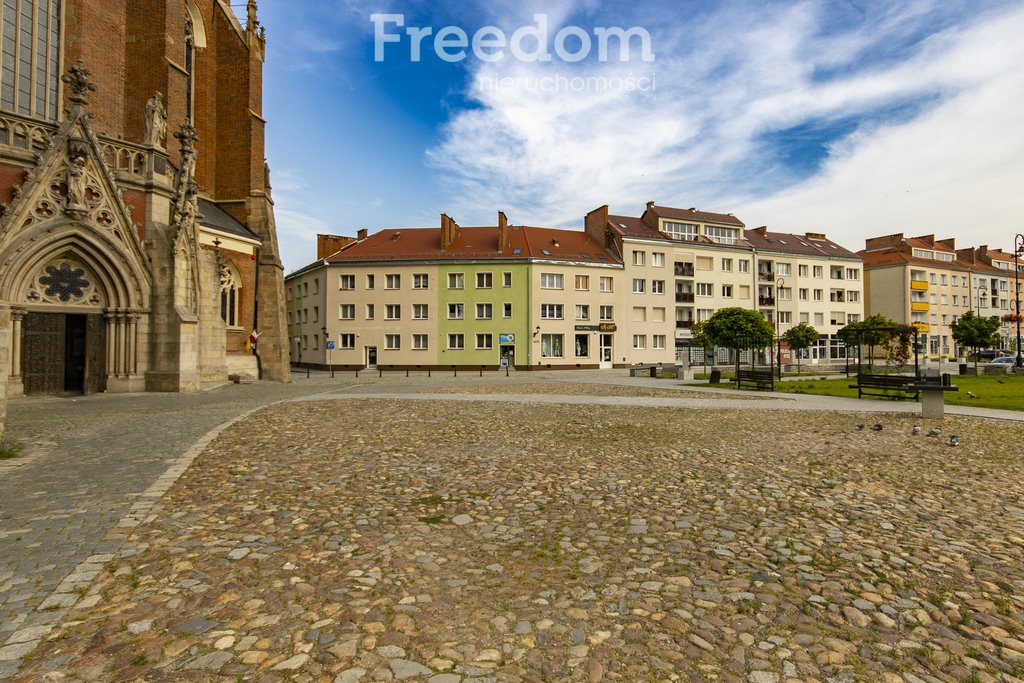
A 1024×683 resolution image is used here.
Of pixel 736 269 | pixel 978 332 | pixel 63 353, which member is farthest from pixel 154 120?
pixel 978 332

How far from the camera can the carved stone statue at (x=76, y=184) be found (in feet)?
56.3

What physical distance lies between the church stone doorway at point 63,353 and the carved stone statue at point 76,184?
150 inches

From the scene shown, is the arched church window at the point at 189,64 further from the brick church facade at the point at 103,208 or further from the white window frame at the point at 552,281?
the white window frame at the point at 552,281

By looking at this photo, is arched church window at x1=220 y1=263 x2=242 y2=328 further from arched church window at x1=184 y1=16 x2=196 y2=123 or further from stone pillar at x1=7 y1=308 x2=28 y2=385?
stone pillar at x1=7 y1=308 x2=28 y2=385

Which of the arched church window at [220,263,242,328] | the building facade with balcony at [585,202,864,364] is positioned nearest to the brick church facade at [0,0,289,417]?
the arched church window at [220,263,242,328]

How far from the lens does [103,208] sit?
1806 centimetres

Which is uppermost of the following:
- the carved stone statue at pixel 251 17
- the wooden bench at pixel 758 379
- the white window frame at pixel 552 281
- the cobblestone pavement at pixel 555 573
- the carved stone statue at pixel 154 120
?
the carved stone statue at pixel 251 17

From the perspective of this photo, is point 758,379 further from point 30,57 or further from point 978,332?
point 978,332

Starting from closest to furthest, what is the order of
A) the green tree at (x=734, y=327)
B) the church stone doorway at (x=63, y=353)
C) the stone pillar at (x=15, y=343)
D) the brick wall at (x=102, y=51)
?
1. the stone pillar at (x=15, y=343)
2. the church stone doorway at (x=63, y=353)
3. the brick wall at (x=102, y=51)
4. the green tree at (x=734, y=327)

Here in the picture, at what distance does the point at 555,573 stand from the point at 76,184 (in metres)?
20.9

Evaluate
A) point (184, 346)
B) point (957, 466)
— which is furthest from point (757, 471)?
point (184, 346)

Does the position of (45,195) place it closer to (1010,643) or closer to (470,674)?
(470,674)

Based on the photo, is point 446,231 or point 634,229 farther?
point 634,229

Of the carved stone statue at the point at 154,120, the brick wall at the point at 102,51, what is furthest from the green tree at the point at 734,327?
the brick wall at the point at 102,51
